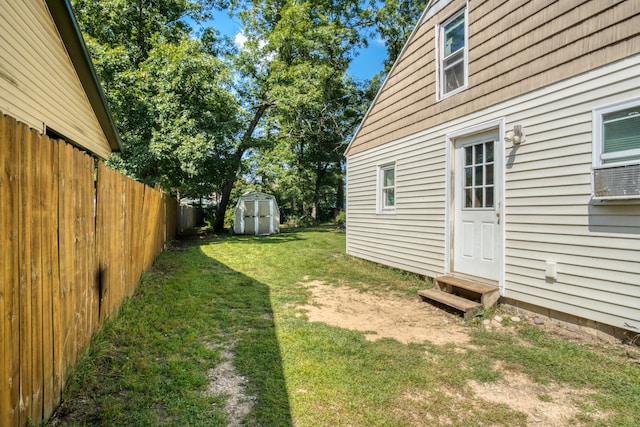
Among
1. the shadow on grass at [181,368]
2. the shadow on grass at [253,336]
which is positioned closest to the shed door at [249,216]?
the shadow on grass at [253,336]

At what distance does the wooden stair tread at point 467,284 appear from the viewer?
4.27 m

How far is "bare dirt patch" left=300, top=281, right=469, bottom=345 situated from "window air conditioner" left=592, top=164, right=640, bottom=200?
195cm

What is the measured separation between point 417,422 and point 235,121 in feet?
43.1

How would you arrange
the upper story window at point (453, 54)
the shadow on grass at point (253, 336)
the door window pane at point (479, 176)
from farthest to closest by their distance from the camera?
1. the upper story window at point (453, 54)
2. the door window pane at point (479, 176)
3. the shadow on grass at point (253, 336)

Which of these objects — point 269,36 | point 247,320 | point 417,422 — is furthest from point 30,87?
point 269,36

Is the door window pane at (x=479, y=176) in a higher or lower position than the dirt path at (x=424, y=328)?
higher

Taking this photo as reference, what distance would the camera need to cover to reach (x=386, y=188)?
710 cm

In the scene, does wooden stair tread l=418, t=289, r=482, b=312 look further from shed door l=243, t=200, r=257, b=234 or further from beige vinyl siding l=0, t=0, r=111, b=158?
shed door l=243, t=200, r=257, b=234

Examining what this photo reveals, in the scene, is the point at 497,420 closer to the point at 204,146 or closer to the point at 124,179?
the point at 124,179

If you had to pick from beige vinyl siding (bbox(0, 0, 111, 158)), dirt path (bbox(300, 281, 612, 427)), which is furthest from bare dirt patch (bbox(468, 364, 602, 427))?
beige vinyl siding (bbox(0, 0, 111, 158))

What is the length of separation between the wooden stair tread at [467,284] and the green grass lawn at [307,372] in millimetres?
523

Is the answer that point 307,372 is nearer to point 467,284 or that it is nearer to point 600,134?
point 467,284

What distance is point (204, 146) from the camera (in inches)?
437

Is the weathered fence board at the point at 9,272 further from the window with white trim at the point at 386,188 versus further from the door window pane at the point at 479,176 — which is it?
the window with white trim at the point at 386,188
